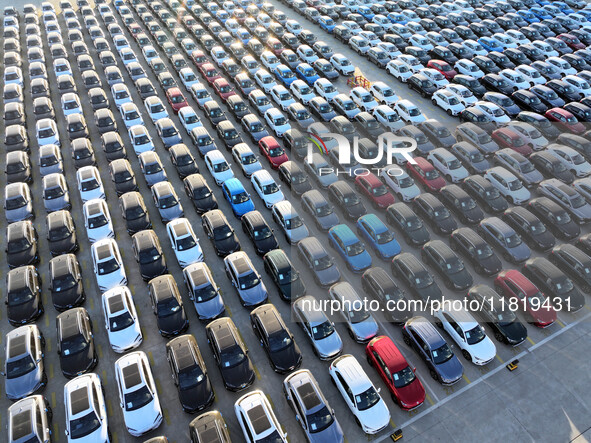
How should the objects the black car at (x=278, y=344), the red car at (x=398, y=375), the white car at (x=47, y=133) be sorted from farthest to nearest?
the white car at (x=47, y=133) < the black car at (x=278, y=344) < the red car at (x=398, y=375)

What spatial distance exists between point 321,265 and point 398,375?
6840 millimetres

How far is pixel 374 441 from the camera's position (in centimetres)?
1600

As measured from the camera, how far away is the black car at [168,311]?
→ 1881 centimetres

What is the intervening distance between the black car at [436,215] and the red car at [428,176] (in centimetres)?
208

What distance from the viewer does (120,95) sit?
34.4 m

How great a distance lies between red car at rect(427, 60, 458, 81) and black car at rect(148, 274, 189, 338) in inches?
1309

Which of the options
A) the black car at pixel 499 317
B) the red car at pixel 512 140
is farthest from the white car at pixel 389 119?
the black car at pixel 499 317

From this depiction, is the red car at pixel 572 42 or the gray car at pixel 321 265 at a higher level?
the red car at pixel 572 42

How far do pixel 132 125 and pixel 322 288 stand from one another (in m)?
20.7

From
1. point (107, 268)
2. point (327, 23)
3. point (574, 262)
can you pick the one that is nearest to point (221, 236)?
point (107, 268)

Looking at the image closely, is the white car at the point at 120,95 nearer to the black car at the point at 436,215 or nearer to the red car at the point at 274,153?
the red car at the point at 274,153

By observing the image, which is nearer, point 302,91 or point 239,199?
point 239,199

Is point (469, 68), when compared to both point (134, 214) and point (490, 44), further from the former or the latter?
point (134, 214)

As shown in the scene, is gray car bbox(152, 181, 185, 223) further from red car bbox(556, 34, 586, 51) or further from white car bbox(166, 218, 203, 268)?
red car bbox(556, 34, 586, 51)
